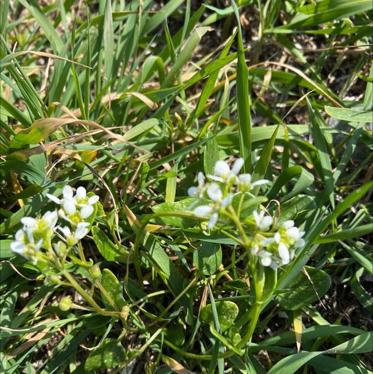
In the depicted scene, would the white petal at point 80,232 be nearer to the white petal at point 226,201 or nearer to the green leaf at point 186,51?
the white petal at point 226,201

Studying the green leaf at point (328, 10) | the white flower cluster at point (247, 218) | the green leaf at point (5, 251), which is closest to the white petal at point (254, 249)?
the white flower cluster at point (247, 218)

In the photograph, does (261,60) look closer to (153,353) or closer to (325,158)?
(325,158)

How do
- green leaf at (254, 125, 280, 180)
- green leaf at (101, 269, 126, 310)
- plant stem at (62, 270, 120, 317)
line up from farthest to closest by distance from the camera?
1. green leaf at (254, 125, 280, 180)
2. green leaf at (101, 269, 126, 310)
3. plant stem at (62, 270, 120, 317)

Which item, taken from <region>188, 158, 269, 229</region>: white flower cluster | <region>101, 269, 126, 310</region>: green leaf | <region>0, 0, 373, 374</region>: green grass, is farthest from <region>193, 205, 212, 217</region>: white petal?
<region>101, 269, 126, 310</region>: green leaf

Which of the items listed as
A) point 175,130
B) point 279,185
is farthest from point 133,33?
point 279,185

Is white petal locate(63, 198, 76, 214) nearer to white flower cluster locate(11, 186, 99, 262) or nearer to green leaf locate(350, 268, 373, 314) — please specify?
white flower cluster locate(11, 186, 99, 262)

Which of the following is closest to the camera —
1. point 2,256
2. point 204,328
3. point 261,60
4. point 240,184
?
point 240,184
